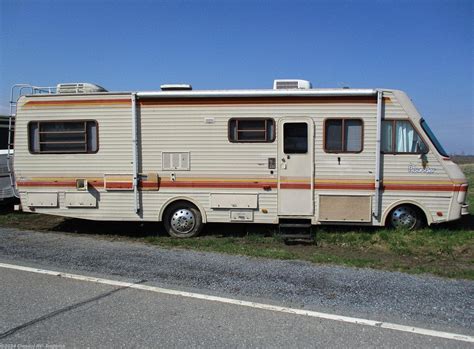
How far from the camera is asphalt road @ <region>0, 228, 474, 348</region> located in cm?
381

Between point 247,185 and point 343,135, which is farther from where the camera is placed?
point 247,185

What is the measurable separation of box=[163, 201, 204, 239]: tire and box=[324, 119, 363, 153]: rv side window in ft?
9.69

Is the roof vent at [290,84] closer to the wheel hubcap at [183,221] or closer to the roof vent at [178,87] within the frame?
the roof vent at [178,87]

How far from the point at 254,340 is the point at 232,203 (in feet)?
15.7

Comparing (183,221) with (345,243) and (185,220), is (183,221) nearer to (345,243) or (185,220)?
(185,220)

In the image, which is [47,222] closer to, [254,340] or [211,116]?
[211,116]

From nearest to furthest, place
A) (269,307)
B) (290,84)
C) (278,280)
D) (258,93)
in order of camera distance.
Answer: (269,307), (278,280), (258,93), (290,84)

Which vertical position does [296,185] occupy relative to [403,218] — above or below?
above

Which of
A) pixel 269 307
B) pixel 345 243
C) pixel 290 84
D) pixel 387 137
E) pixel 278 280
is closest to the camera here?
pixel 269 307

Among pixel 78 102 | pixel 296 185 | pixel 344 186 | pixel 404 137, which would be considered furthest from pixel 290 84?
pixel 78 102

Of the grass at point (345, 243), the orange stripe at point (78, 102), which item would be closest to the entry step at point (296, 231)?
the grass at point (345, 243)

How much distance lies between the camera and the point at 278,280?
556 cm

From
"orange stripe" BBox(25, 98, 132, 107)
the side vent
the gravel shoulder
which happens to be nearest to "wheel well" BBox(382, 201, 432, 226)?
the gravel shoulder

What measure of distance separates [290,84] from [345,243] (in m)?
3.35
